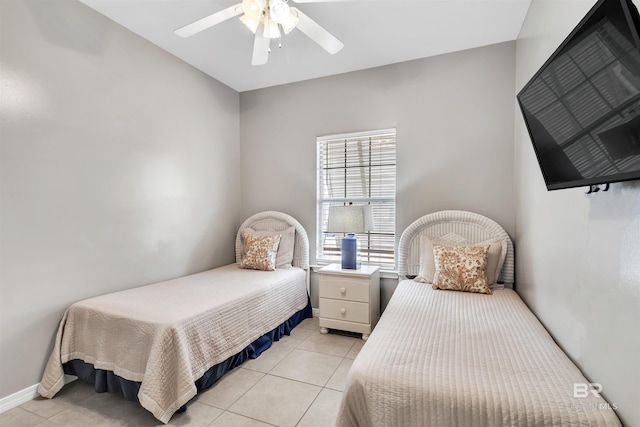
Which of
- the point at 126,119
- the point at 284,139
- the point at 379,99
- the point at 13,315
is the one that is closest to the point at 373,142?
the point at 379,99

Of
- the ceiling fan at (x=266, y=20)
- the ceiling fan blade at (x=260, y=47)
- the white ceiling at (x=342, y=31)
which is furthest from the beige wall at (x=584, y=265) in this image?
the ceiling fan blade at (x=260, y=47)

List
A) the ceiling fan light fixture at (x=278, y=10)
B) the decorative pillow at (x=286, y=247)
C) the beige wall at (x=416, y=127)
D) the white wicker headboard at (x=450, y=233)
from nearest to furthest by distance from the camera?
the ceiling fan light fixture at (x=278, y=10)
the white wicker headboard at (x=450, y=233)
the beige wall at (x=416, y=127)
the decorative pillow at (x=286, y=247)

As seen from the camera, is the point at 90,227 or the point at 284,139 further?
the point at 284,139

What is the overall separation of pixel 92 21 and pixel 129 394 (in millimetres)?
2679

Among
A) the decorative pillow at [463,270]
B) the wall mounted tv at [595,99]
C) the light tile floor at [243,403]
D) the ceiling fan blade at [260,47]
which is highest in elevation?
the ceiling fan blade at [260,47]

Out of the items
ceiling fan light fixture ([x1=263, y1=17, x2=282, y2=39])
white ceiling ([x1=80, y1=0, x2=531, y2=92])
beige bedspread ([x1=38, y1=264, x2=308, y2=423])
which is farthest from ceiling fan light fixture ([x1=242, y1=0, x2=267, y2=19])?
beige bedspread ([x1=38, y1=264, x2=308, y2=423])

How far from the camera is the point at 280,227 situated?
3553 mm

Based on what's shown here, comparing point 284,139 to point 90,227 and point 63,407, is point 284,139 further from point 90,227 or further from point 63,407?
point 63,407

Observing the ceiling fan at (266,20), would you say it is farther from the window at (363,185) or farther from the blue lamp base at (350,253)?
the blue lamp base at (350,253)

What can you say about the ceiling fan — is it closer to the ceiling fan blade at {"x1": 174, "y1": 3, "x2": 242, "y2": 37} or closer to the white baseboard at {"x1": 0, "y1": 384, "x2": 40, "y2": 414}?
the ceiling fan blade at {"x1": 174, "y1": 3, "x2": 242, "y2": 37}

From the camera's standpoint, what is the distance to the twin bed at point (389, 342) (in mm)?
1126

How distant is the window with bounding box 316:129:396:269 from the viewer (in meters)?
3.23

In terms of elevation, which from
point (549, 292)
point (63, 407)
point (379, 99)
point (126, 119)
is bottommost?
point (63, 407)

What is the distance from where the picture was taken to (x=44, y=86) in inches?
80.0
